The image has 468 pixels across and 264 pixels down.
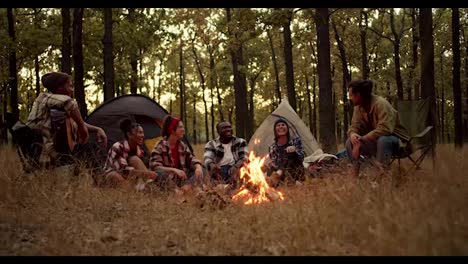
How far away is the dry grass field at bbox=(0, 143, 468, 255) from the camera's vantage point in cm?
303

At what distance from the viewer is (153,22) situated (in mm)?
14797

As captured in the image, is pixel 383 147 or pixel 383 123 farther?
pixel 383 123

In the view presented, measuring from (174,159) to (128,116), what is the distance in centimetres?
276

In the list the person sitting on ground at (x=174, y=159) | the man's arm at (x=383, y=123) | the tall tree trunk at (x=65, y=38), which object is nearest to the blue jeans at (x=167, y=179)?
the person sitting on ground at (x=174, y=159)

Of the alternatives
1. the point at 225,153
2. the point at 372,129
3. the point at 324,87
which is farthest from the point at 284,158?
the point at 324,87

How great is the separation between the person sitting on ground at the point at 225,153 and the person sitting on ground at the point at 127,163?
1.08 meters

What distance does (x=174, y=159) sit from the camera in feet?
21.4

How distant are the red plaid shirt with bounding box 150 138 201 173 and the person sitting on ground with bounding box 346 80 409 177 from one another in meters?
2.13

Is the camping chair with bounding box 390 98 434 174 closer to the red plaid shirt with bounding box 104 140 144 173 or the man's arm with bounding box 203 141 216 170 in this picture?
the man's arm with bounding box 203 141 216 170

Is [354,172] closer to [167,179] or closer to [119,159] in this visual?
[167,179]

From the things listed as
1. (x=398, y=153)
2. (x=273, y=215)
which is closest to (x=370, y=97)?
(x=398, y=153)

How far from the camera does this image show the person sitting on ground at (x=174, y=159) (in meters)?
6.27
